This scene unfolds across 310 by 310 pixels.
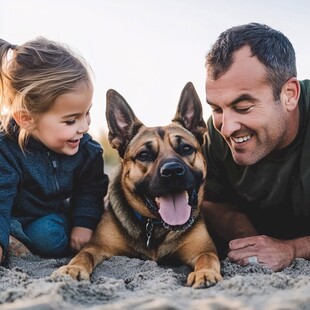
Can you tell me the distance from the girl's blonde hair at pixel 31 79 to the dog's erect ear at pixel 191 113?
29.9 inches

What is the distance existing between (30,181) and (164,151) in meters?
0.98

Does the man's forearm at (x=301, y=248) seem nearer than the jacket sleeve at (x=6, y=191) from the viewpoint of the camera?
No

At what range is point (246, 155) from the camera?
3406mm

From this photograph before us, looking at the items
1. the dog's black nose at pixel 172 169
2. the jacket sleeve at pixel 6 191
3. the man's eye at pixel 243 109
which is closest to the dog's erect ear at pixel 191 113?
the man's eye at pixel 243 109

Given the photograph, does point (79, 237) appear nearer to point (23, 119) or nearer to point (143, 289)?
point (23, 119)

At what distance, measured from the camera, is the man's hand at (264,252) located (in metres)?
3.11

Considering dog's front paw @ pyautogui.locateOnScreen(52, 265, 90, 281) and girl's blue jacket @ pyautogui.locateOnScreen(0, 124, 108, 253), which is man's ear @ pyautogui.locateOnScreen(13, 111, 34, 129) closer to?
girl's blue jacket @ pyautogui.locateOnScreen(0, 124, 108, 253)

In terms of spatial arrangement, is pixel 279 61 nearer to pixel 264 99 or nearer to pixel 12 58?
pixel 264 99

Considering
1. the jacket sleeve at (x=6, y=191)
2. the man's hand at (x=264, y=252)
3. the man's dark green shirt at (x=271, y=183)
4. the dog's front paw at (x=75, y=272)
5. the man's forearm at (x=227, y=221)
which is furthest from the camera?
the man's forearm at (x=227, y=221)

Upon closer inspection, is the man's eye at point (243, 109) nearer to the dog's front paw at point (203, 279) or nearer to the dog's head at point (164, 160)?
the dog's head at point (164, 160)

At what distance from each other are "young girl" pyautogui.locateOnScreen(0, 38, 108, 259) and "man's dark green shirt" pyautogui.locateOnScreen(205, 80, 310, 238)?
106 cm

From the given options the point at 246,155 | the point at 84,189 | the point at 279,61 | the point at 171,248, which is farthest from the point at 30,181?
the point at 279,61

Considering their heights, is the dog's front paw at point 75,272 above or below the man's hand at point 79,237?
above

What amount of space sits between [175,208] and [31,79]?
1.35 metres
